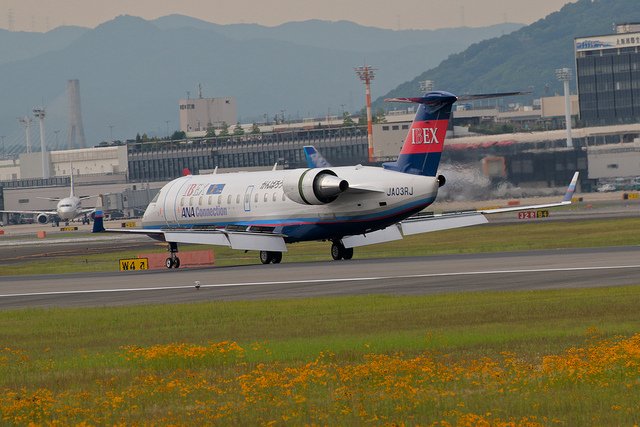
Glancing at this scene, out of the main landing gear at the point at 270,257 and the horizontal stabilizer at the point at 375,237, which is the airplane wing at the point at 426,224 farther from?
the main landing gear at the point at 270,257

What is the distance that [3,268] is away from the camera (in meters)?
56.0

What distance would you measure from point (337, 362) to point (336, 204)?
24.5 meters

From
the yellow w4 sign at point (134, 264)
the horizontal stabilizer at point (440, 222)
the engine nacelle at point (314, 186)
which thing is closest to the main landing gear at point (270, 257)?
the engine nacelle at point (314, 186)

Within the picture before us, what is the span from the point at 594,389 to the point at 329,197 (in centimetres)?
2742

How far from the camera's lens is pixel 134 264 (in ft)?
163

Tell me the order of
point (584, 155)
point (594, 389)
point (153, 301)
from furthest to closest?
point (584, 155) < point (153, 301) < point (594, 389)

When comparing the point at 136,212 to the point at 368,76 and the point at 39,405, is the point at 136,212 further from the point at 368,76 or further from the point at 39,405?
the point at 39,405

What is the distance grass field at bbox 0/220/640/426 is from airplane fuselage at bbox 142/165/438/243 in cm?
1324

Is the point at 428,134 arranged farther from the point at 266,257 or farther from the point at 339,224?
the point at 266,257

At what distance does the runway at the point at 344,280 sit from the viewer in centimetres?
2875

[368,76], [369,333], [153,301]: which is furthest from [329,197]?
[368,76]

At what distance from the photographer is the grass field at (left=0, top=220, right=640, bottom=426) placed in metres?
12.1

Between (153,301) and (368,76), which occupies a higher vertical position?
(368,76)

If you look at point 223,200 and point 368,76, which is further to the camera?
point 368,76
